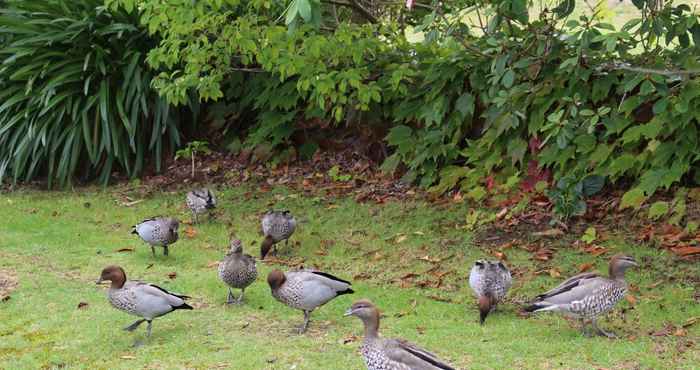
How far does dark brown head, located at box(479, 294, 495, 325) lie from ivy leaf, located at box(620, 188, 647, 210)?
247 cm

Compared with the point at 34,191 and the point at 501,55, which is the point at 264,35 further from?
the point at 34,191

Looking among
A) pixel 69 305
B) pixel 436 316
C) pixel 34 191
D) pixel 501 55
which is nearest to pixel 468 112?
pixel 501 55

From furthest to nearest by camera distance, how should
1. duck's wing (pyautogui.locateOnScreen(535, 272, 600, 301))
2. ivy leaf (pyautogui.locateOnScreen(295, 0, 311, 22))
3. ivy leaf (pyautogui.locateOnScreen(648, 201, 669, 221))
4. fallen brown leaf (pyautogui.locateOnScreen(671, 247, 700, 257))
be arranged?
1. ivy leaf (pyautogui.locateOnScreen(648, 201, 669, 221))
2. fallen brown leaf (pyautogui.locateOnScreen(671, 247, 700, 257))
3. duck's wing (pyautogui.locateOnScreen(535, 272, 600, 301))
4. ivy leaf (pyautogui.locateOnScreen(295, 0, 311, 22))

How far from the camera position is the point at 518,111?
10.6 m

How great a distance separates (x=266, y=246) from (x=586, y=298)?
13.2ft

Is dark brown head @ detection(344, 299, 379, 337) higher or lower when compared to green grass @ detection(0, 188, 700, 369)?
higher

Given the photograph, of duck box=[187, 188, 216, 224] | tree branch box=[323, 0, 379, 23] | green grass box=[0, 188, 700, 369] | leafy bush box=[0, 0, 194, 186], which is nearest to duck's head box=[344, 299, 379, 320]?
green grass box=[0, 188, 700, 369]

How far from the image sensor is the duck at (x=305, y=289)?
797 cm

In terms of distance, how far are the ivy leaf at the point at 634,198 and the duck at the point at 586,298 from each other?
7.18 feet

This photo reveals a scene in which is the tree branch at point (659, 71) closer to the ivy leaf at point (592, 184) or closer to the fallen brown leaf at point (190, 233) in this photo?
the ivy leaf at point (592, 184)

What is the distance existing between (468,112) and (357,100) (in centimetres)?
155

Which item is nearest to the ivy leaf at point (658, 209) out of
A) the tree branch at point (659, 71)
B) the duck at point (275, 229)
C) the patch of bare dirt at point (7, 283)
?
the tree branch at point (659, 71)

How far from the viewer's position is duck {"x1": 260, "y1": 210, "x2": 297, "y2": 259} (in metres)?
10.4

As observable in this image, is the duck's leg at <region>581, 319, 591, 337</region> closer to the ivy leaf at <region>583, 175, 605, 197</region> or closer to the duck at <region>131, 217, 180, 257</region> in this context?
the ivy leaf at <region>583, 175, 605, 197</region>
